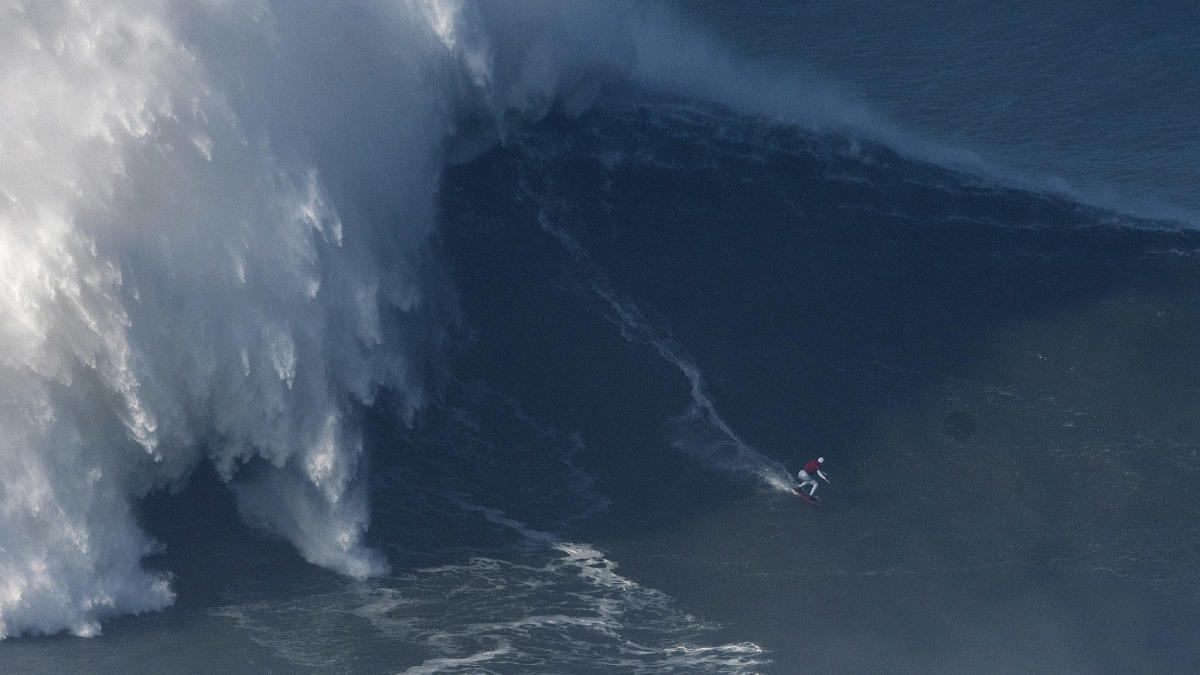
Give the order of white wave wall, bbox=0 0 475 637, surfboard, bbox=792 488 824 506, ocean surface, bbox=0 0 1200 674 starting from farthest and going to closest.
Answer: surfboard, bbox=792 488 824 506
ocean surface, bbox=0 0 1200 674
white wave wall, bbox=0 0 475 637

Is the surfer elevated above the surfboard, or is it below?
above

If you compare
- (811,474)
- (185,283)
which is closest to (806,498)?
(811,474)

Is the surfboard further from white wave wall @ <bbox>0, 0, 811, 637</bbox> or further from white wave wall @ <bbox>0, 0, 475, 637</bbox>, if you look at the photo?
white wave wall @ <bbox>0, 0, 475, 637</bbox>

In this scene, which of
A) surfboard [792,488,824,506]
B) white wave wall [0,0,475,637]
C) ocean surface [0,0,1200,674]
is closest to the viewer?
white wave wall [0,0,475,637]

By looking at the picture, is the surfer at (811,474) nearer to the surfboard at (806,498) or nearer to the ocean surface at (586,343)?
the surfboard at (806,498)

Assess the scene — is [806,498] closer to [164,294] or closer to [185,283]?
[185,283]

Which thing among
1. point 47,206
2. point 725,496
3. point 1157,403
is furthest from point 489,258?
point 1157,403

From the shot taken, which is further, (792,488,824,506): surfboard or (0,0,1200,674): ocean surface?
(792,488,824,506): surfboard

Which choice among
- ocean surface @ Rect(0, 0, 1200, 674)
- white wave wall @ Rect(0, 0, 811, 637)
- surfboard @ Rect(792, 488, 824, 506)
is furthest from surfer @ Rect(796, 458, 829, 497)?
white wave wall @ Rect(0, 0, 811, 637)

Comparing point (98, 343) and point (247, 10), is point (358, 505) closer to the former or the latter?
point (98, 343)
